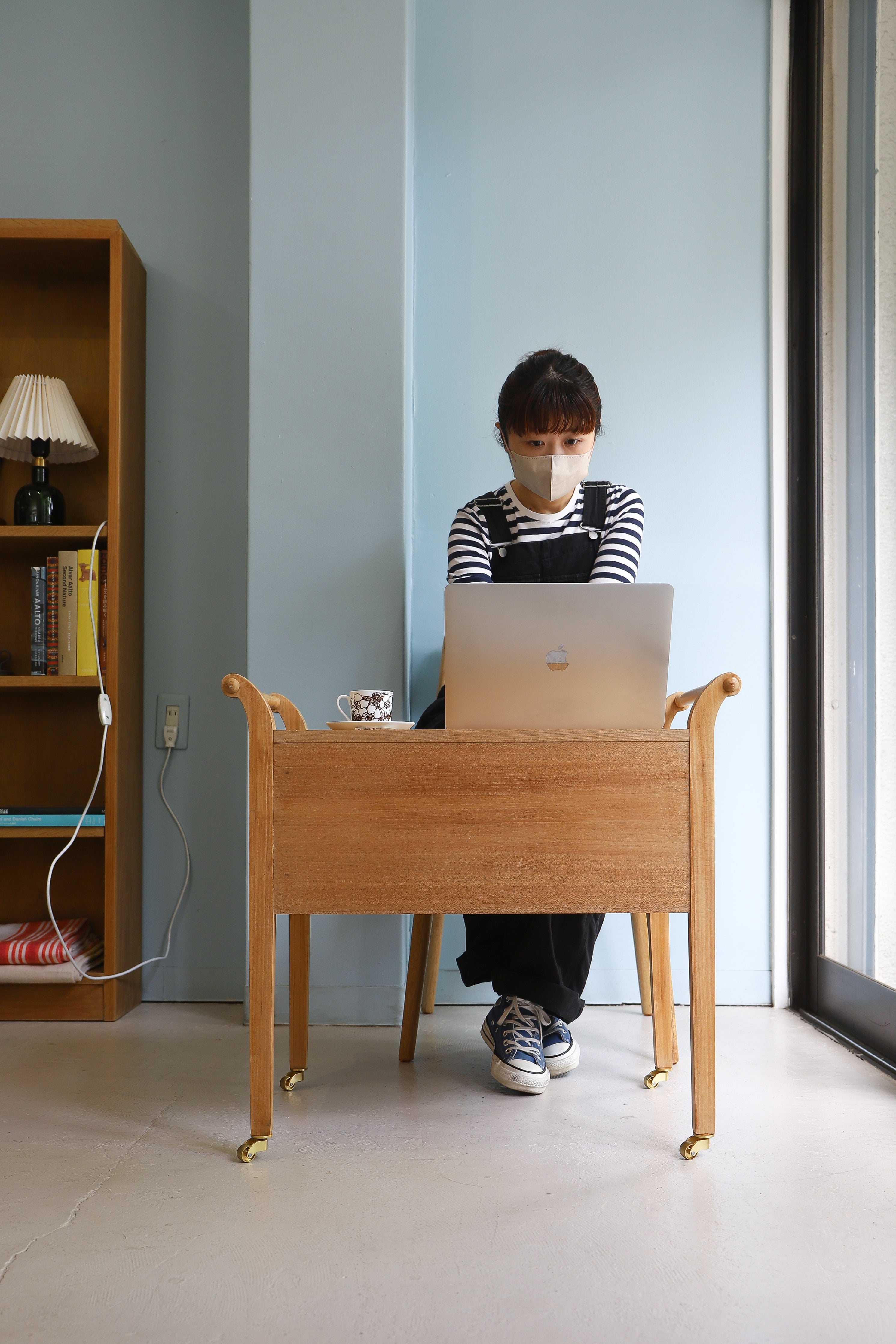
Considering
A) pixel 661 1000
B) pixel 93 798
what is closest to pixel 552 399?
pixel 661 1000

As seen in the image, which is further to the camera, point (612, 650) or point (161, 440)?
point (161, 440)

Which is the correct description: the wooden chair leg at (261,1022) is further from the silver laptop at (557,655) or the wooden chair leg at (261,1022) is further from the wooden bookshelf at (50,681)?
the wooden bookshelf at (50,681)

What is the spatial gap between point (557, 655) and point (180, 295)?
5.05 feet

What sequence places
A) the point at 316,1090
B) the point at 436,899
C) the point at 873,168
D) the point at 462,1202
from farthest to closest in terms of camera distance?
1. the point at 873,168
2. the point at 316,1090
3. the point at 436,899
4. the point at 462,1202

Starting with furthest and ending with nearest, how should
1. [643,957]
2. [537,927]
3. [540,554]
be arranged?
[643,957] → [540,554] → [537,927]

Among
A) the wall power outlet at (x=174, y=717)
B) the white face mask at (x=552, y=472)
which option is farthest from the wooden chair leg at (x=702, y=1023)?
the wall power outlet at (x=174, y=717)

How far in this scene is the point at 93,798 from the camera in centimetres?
211

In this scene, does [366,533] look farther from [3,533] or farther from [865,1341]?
[865,1341]

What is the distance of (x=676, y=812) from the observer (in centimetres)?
123

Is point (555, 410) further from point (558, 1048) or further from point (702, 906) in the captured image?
point (558, 1048)

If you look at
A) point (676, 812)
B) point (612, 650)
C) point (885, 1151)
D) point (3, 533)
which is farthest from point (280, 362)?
point (885, 1151)

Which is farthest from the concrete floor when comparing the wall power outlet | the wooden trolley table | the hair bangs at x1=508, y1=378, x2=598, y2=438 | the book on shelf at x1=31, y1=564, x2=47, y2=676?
the hair bangs at x1=508, y1=378, x2=598, y2=438

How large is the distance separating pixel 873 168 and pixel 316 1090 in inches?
76.8

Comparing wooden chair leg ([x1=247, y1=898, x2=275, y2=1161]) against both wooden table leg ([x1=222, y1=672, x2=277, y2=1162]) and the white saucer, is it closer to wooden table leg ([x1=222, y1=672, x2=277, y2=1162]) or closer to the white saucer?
wooden table leg ([x1=222, y1=672, x2=277, y2=1162])
